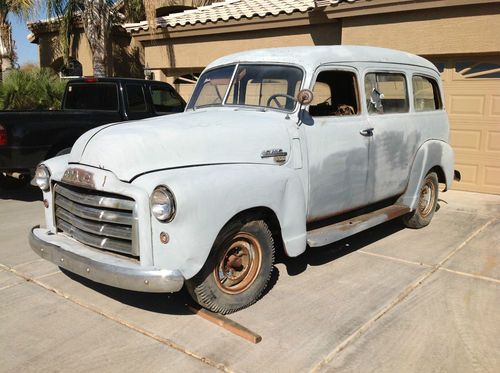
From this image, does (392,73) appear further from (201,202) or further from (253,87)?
(201,202)

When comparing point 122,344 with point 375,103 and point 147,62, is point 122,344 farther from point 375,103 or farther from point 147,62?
point 147,62

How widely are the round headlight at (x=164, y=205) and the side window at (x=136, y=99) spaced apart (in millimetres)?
5373

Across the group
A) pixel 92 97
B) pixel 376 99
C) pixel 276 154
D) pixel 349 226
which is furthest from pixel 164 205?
pixel 92 97

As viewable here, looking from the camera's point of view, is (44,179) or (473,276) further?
(473,276)

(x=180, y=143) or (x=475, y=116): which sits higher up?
(x=180, y=143)

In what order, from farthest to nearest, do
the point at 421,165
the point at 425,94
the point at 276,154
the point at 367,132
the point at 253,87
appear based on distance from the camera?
the point at 425,94 → the point at 421,165 → the point at 367,132 → the point at 253,87 → the point at 276,154

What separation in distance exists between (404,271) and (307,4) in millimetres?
6861

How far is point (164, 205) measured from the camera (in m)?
3.31

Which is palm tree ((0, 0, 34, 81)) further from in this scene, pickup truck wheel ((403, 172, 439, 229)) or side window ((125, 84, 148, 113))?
pickup truck wheel ((403, 172, 439, 229))

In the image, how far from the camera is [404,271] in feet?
16.0

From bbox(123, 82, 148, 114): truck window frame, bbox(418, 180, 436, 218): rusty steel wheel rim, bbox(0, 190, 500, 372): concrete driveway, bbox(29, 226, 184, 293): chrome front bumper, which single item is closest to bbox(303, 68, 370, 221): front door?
bbox(0, 190, 500, 372): concrete driveway

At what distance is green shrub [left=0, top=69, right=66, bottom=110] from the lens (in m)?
12.6

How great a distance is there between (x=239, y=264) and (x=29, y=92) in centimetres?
1087

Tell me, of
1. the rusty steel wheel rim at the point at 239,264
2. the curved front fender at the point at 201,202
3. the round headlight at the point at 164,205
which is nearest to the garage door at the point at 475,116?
the curved front fender at the point at 201,202
